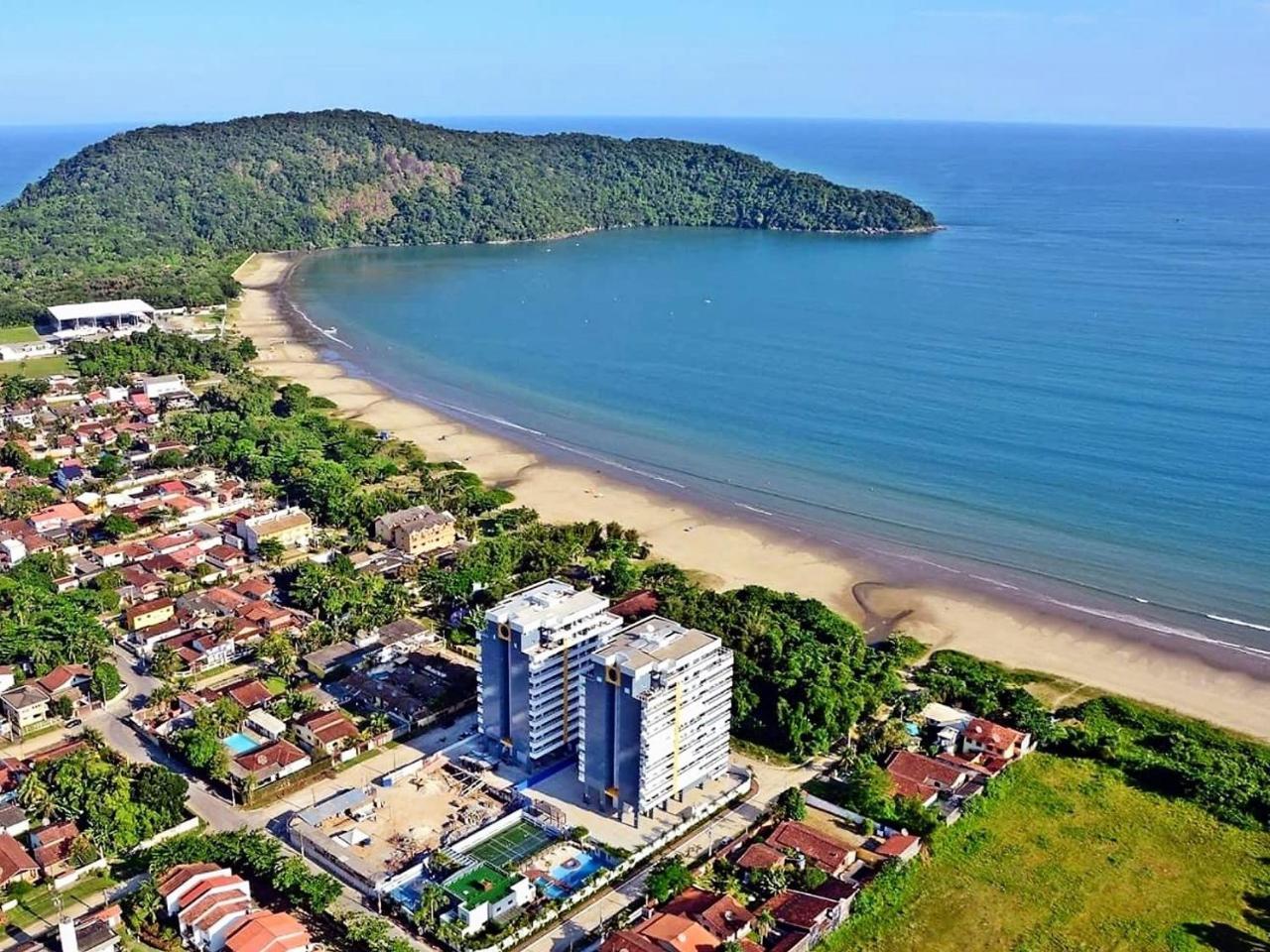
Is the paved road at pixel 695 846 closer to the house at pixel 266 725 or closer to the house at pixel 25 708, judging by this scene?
the house at pixel 266 725

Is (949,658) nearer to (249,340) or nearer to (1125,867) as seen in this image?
(1125,867)

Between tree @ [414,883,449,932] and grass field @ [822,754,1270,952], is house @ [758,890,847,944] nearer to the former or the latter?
grass field @ [822,754,1270,952]

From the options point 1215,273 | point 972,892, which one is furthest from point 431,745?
point 1215,273

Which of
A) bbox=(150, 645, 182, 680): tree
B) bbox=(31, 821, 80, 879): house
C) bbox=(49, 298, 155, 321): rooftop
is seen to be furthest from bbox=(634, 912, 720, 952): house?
bbox=(49, 298, 155, 321): rooftop

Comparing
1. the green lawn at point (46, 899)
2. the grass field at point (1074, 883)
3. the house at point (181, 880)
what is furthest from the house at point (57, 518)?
the grass field at point (1074, 883)

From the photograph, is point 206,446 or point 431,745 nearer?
point 431,745

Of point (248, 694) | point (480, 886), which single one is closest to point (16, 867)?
point (248, 694)

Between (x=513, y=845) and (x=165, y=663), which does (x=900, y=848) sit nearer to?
(x=513, y=845)
